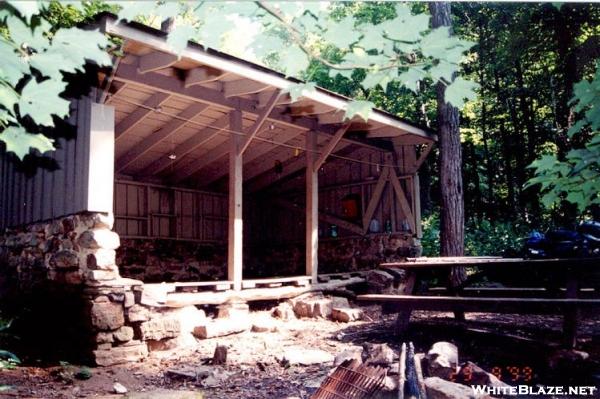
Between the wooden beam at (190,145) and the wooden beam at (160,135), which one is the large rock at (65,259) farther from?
the wooden beam at (190,145)

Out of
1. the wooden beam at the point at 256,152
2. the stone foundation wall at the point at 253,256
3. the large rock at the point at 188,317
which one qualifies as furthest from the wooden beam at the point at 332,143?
the large rock at the point at 188,317

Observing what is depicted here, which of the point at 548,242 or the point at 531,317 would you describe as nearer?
the point at 548,242

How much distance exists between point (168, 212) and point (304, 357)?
7.70 metres

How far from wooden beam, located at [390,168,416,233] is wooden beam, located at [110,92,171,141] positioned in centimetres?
593

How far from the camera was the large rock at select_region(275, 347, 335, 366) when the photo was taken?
5609 mm

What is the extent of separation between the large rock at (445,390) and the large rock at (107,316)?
12.8ft

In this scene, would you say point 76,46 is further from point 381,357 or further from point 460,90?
point 381,357

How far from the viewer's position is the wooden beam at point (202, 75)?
697 cm

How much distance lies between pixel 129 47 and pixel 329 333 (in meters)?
4.87

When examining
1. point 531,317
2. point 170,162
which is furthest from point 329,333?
point 170,162

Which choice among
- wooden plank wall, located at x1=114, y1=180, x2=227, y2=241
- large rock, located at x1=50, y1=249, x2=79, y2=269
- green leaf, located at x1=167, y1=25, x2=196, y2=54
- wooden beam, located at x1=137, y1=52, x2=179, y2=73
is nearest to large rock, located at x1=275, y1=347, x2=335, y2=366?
large rock, located at x1=50, y1=249, x2=79, y2=269

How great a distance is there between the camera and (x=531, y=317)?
7527 mm

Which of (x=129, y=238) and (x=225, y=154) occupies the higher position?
(x=225, y=154)

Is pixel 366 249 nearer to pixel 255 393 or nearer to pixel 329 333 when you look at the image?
pixel 329 333
